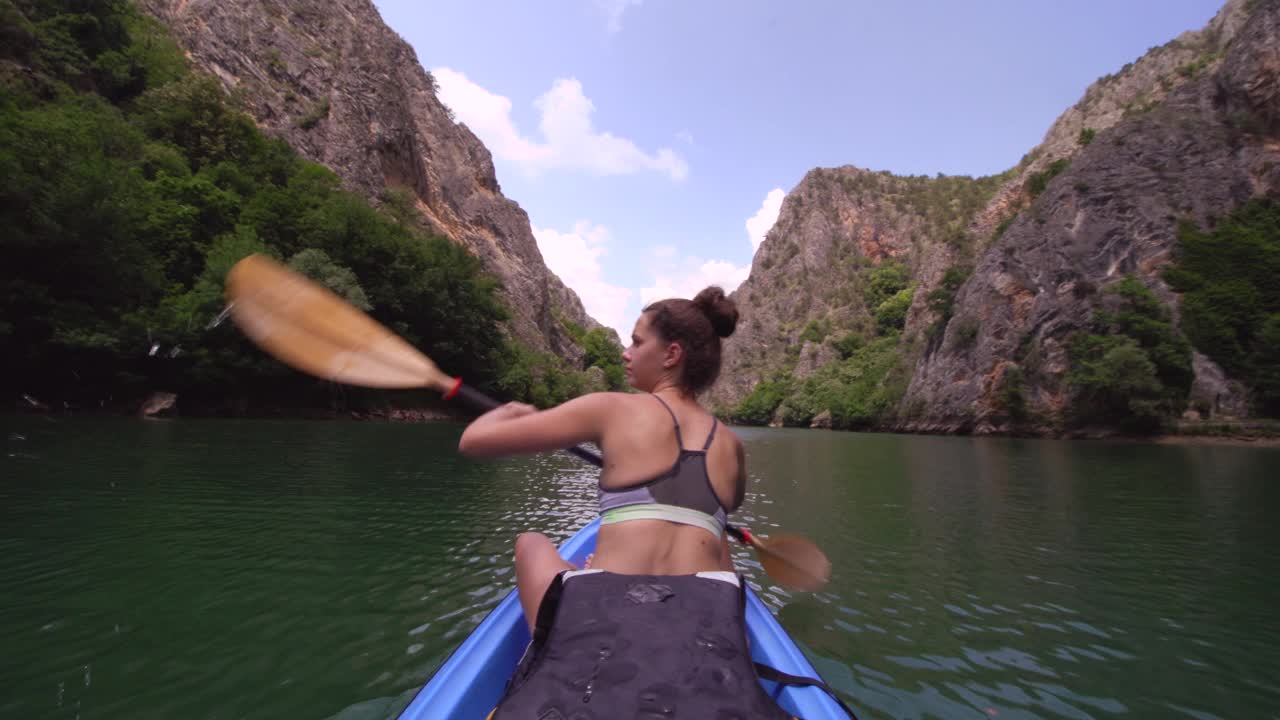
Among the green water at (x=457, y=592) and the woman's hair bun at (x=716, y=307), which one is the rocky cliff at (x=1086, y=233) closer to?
the green water at (x=457, y=592)

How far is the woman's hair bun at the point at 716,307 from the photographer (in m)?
1.86

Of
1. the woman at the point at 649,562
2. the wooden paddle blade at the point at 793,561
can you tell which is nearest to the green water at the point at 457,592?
the wooden paddle blade at the point at 793,561

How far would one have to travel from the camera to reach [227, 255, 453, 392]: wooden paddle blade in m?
2.79

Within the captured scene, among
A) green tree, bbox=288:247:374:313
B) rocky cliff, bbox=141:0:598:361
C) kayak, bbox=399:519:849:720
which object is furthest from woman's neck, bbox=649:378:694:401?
rocky cliff, bbox=141:0:598:361

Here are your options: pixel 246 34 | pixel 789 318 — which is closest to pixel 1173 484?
pixel 246 34

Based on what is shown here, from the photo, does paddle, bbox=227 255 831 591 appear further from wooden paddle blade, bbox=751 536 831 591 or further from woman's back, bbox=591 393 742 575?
woman's back, bbox=591 393 742 575

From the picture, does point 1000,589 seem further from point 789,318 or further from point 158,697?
point 789,318

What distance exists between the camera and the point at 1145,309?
2808cm

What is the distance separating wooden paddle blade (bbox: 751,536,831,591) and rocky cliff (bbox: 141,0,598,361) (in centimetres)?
3713

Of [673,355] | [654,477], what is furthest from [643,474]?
[673,355]

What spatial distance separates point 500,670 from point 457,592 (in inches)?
82.8

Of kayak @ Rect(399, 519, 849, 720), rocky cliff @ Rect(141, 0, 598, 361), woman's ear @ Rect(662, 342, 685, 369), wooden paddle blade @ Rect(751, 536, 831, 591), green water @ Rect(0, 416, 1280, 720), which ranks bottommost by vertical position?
green water @ Rect(0, 416, 1280, 720)

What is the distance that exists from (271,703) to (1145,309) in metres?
38.2

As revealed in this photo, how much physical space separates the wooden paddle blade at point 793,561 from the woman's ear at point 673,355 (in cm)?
187
